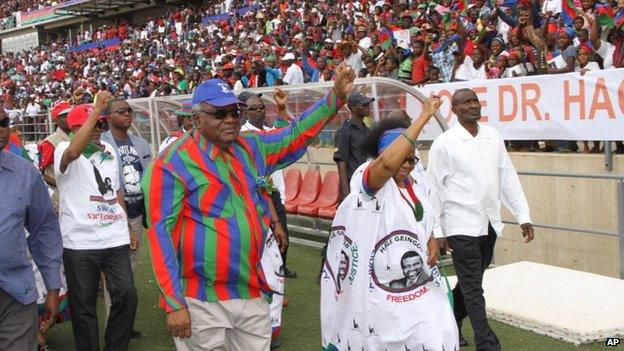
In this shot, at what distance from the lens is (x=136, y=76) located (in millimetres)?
28906

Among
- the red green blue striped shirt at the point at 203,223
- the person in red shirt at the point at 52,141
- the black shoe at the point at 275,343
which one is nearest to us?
the red green blue striped shirt at the point at 203,223

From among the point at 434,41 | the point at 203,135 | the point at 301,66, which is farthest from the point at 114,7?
the point at 203,135

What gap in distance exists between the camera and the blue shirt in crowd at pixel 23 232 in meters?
3.48

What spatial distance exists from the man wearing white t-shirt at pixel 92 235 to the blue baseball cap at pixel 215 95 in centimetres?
175

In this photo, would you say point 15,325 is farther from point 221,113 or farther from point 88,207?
point 88,207

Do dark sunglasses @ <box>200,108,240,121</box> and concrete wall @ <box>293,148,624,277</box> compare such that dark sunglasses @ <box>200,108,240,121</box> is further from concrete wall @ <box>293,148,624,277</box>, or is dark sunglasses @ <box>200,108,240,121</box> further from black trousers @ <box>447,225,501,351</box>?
concrete wall @ <box>293,148,624,277</box>

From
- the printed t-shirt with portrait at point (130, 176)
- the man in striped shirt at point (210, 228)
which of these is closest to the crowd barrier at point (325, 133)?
the printed t-shirt with portrait at point (130, 176)

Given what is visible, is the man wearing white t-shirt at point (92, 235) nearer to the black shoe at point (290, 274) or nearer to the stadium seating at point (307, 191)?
the black shoe at point (290, 274)

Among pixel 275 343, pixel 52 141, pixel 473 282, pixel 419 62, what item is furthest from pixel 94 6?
pixel 473 282

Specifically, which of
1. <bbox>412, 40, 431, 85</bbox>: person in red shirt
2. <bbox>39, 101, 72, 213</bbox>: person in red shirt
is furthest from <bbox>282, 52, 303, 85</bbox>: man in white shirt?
<bbox>39, 101, 72, 213</bbox>: person in red shirt

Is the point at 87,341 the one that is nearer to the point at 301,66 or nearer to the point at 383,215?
the point at 383,215

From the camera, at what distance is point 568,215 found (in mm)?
8211

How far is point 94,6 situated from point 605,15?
38.7 meters

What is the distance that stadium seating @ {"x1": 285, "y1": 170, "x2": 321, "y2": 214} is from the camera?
10.5 meters
